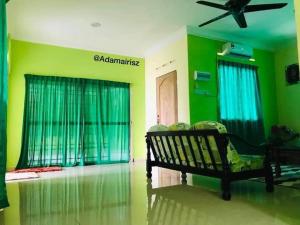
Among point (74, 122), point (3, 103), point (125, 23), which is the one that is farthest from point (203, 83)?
point (3, 103)

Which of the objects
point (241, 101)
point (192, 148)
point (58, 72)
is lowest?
point (192, 148)

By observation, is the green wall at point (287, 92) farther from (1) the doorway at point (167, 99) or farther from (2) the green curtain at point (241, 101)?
(1) the doorway at point (167, 99)

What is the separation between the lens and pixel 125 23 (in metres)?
5.05

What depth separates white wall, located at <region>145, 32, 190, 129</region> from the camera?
5391 mm

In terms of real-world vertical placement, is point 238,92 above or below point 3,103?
above

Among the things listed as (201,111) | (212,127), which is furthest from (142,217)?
(201,111)

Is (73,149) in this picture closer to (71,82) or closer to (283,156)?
(71,82)

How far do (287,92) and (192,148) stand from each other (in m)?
4.73

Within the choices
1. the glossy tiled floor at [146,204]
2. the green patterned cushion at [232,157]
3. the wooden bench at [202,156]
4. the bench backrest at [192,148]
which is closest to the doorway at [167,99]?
the bench backrest at [192,148]

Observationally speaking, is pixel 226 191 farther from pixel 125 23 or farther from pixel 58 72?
pixel 58 72

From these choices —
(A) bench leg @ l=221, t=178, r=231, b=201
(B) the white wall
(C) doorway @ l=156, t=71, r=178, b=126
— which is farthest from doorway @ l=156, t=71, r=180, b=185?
(A) bench leg @ l=221, t=178, r=231, b=201

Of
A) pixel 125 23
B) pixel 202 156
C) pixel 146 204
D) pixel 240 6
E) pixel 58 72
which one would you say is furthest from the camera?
pixel 58 72

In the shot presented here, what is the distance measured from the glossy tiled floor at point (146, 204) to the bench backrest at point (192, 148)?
1.05 ft

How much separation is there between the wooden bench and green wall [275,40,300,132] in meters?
4.09
